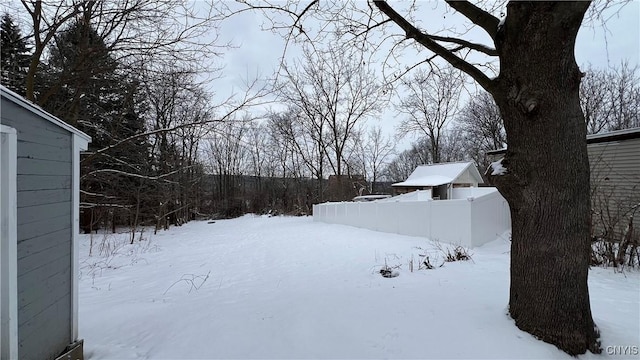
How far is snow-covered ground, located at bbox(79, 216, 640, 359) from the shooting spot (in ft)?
8.38

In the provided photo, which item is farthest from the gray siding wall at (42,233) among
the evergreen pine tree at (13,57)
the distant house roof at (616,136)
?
the distant house roof at (616,136)

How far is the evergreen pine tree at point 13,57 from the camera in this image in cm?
610

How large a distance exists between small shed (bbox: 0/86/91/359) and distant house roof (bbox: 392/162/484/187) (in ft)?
62.3

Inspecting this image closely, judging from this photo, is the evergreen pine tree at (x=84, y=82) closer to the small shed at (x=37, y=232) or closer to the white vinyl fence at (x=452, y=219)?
→ the small shed at (x=37, y=232)

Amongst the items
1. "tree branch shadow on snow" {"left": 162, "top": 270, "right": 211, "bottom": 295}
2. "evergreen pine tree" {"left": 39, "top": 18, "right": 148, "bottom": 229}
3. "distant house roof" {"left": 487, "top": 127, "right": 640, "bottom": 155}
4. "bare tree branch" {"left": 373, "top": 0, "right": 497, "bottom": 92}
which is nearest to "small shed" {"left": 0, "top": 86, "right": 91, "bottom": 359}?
"tree branch shadow on snow" {"left": 162, "top": 270, "right": 211, "bottom": 295}

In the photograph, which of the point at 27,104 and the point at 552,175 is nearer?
the point at 27,104

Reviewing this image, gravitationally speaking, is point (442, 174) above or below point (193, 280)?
above

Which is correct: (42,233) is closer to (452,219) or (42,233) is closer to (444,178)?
(452,219)

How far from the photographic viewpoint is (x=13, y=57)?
6477 mm

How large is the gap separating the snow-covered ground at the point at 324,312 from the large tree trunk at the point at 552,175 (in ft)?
0.90

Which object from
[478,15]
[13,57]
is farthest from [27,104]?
[13,57]

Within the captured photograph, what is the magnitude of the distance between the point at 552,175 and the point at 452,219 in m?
5.12

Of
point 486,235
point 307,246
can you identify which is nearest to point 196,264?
point 307,246

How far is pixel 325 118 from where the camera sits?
78.6 feet
